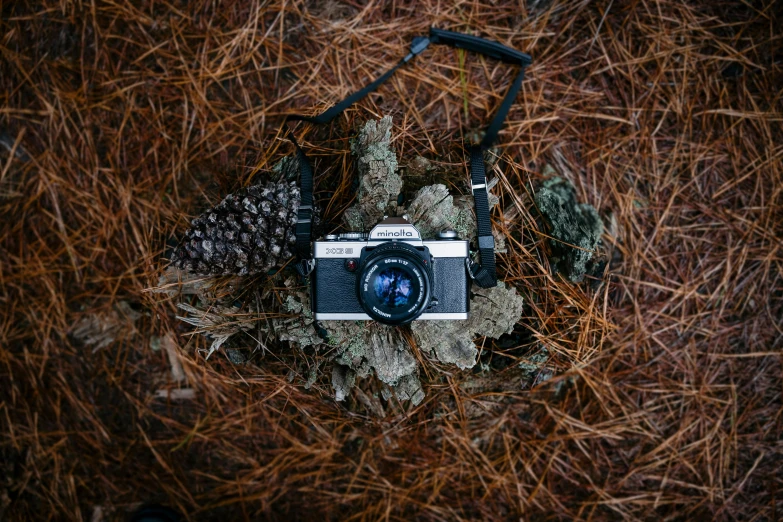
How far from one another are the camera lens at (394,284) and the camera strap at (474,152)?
0.15m

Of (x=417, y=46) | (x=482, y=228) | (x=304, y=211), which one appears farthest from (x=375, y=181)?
(x=417, y=46)

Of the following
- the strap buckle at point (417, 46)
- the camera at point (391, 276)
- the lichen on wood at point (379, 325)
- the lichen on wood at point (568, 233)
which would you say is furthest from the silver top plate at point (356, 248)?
the strap buckle at point (417, 46)

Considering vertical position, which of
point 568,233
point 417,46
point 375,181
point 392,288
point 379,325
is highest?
point 417,46

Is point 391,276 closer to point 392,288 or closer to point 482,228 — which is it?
point 392,288

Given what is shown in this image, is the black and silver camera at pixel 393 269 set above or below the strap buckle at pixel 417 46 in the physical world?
below

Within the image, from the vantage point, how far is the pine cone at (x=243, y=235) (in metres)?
1.27

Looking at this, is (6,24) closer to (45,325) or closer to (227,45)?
(227,45)

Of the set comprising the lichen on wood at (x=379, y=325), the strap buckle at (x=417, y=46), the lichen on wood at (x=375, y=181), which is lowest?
the lichen on wood at (x=379, y=325)

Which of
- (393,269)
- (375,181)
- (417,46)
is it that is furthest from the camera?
(417,46)

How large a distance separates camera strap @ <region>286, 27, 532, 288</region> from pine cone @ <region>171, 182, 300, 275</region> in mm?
53

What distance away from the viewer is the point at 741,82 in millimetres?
1562

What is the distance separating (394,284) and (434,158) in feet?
1.61

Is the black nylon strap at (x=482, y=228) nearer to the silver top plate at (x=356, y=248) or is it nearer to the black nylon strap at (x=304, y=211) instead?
the silver top plate at (x=356, y=248)

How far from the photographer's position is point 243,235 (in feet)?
4.15
